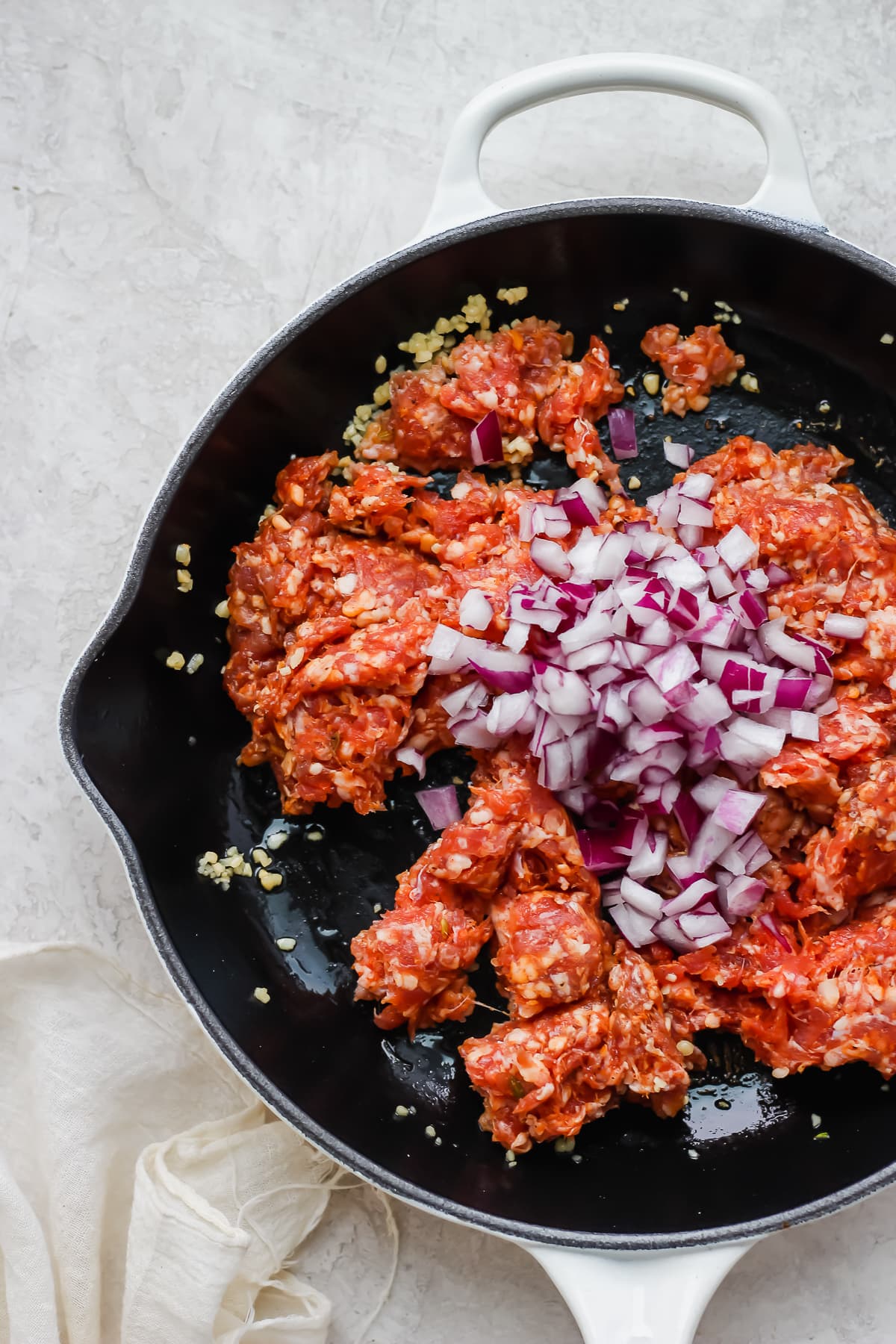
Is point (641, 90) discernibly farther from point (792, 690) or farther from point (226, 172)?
point (792, 690)

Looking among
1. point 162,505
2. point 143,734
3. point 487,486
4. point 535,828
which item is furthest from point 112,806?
point 487,486

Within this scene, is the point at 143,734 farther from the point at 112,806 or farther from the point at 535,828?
the point at 535,828

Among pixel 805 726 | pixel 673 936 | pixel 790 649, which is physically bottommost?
pixel 673 936

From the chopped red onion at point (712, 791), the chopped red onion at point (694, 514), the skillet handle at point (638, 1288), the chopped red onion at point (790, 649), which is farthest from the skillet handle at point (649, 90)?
the skillet handle at point (638, 1288)

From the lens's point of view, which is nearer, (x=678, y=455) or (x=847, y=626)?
(x=847, y=626)

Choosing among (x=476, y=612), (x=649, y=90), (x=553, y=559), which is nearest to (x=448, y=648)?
(x=476, y=612)

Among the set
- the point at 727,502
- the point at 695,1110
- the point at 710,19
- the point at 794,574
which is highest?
the point at 710,19
